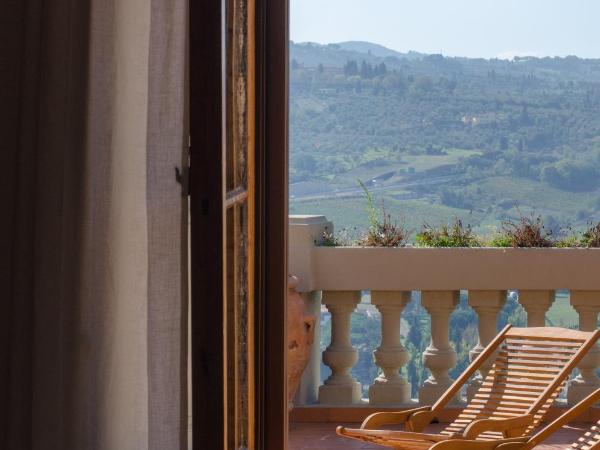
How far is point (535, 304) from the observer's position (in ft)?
17.0

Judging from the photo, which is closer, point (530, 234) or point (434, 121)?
point (530, 234)

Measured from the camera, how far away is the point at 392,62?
38.6 feet

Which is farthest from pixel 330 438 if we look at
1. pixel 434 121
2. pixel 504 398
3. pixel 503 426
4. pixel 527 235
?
pixel 434 121

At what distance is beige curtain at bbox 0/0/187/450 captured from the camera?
66.8 inches

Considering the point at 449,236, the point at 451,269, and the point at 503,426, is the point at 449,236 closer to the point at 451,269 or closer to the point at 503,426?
the point at 451,269

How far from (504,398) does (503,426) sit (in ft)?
1.83

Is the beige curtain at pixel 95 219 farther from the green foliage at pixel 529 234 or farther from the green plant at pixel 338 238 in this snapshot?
the green foliage at pixel 529 234

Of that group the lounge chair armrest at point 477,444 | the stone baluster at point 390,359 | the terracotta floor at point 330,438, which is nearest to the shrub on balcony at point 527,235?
the stone baluster at point 390,359

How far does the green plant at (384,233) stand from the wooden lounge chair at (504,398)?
87cm

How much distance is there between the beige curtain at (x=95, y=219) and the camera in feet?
5.57

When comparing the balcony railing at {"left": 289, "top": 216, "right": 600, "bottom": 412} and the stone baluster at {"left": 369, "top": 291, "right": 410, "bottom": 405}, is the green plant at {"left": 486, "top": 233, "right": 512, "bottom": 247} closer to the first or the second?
the balcony railing at {"left": 289, "top": 216, "right": 600, "bottom": 412}

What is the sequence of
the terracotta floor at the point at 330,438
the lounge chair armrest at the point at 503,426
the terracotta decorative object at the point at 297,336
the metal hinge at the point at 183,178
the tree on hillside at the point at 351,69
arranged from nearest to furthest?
the metal hinge at the point at 183,178
the lounge chair armrest at the point at 503,426
the terracotta floor at the point at 330,438
the terracotta decorative object at the point at 297,336
the tree on hillside at the point at 351,69

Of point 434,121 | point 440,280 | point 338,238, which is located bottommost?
point 440,280

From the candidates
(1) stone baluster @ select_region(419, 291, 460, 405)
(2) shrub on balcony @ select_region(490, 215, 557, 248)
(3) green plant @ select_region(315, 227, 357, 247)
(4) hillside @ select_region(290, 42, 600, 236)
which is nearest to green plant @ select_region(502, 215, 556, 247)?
(2) shrub on balcony @ select_region(490, 215, 557, 248)
